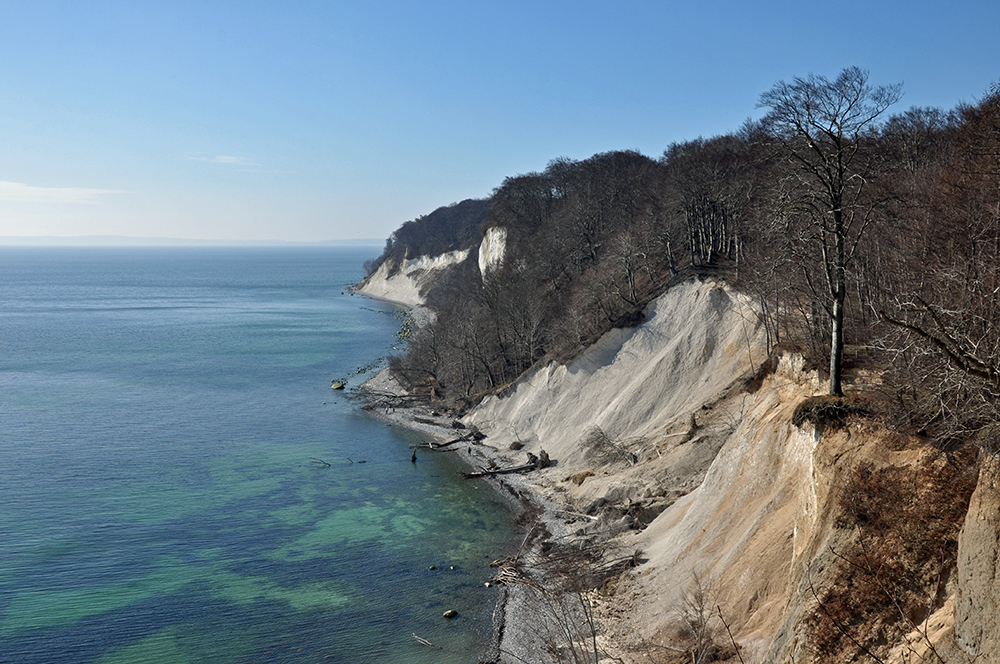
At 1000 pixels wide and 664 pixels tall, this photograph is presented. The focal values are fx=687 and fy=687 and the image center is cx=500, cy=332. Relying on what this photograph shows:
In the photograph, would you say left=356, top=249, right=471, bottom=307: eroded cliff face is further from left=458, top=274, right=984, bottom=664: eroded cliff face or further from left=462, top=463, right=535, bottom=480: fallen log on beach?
left=462, top=463, right=535, bottom=480: fallen log on beach

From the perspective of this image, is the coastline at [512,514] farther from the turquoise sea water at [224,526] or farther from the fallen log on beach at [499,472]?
the turquoise sea water at [224,526]

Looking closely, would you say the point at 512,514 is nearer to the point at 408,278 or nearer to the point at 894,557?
the point at 894,557

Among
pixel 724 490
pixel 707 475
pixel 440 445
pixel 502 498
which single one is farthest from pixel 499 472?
pixel 724 490

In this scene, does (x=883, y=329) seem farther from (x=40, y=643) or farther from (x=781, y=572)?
(x=40, y=643)

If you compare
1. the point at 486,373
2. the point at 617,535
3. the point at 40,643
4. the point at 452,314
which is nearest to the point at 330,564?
the point at 40,643

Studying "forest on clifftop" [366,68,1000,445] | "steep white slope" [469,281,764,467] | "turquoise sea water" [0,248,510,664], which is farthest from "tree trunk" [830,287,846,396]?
"steep white slope" [469,281,764,467]

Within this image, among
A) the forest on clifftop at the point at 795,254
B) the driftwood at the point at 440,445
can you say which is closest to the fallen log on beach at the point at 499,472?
the driftwood at the point at 440,445
